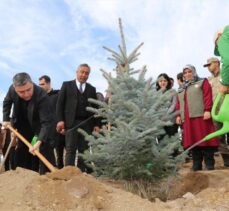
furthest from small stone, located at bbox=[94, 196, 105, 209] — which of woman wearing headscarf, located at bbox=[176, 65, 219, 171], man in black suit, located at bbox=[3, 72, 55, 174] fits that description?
woman wearing headscarf, located at bbox=[176, 65, 219, 171]

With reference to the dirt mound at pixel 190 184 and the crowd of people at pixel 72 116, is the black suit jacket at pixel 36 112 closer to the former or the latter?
the crowd of people at pixel 72 116

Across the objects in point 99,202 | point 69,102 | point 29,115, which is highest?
point 69,102

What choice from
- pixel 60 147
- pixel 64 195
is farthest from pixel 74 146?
pixel 64 195

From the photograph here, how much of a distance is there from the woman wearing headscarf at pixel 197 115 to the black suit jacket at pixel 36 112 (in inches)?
80.3

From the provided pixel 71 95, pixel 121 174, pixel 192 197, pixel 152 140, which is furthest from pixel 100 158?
pixel 71 95

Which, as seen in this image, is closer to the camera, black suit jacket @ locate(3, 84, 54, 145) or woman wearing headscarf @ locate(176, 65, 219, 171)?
black suit jacket @ locate(3, 84, 54, 145)

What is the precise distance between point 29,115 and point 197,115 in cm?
237

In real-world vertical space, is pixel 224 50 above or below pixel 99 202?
above

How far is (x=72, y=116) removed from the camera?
604 centimetres

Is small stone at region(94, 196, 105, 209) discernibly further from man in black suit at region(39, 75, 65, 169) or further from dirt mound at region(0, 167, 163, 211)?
man in black suit at region(39, 75, 65, 169)

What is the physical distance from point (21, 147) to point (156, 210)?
2.47 meters

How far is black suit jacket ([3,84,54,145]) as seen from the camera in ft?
17.2

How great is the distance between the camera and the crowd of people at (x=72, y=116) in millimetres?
5371

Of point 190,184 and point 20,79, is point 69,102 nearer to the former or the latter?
point 20,79
